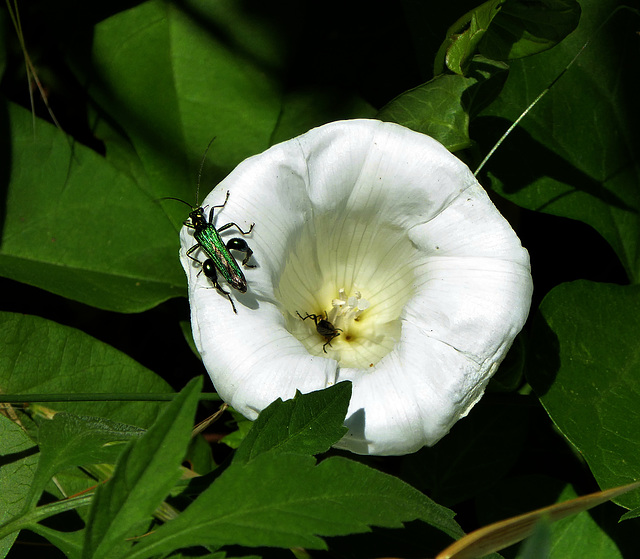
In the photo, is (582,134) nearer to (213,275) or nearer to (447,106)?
(447,106)

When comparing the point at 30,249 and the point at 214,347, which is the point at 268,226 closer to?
the point at 214,347

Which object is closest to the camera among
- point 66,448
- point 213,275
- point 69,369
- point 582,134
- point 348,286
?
point 66,448

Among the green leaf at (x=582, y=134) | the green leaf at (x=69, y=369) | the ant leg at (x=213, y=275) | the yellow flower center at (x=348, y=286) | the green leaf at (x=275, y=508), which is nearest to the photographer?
the green leaf at (x=275, y=508)

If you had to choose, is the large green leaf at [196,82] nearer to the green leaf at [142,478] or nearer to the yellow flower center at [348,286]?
the yellow flower center at [348,286]

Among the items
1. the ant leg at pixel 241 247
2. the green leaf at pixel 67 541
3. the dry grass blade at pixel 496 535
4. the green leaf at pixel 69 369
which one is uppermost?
the ant leg at pixel 241 247

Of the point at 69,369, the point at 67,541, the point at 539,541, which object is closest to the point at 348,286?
the point at 69,369

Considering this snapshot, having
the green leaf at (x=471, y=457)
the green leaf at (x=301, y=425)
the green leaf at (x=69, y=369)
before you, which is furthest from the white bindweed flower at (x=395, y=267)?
the green leaf at (x=69, y=369)

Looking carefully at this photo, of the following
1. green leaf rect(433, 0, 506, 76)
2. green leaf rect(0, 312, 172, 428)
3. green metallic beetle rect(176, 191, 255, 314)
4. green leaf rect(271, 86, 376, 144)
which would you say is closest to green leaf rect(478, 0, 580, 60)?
green leaf rect(433, 0, 506, 76)
